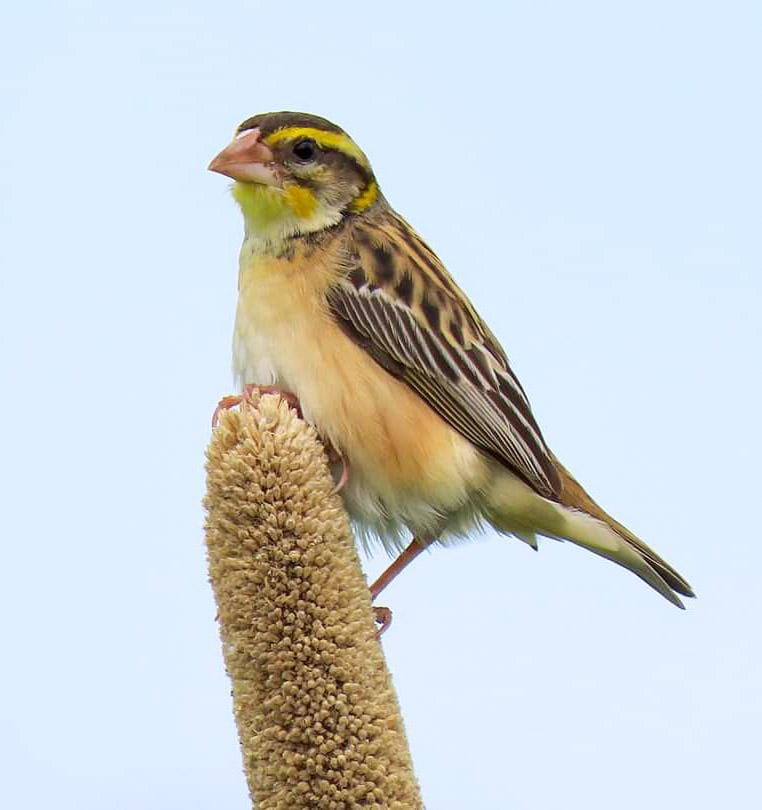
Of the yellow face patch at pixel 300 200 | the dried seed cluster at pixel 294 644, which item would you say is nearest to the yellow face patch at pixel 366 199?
the yellow face patch at pixel 300 200

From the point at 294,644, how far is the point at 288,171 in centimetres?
254

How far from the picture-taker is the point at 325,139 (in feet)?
18.4

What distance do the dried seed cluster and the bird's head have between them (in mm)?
1950

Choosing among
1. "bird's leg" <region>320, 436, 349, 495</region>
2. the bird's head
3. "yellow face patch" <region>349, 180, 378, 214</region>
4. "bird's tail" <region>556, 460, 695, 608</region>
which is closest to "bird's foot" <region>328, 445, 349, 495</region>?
"bird's leg" <region>320, 436, 349, 495</region>

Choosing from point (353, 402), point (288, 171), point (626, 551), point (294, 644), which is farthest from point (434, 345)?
point (294, 644)

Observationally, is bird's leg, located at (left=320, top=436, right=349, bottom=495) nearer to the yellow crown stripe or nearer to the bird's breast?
the bird's breast

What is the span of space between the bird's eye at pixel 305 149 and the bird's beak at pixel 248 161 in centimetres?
12

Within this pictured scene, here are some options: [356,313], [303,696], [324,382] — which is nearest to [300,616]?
[303,696]

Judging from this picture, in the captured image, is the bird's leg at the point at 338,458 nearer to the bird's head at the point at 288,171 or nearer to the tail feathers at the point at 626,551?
the bird's head at the point at 288,171

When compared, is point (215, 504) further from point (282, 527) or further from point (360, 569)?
point (360, 569)

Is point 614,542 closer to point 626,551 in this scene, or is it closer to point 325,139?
point 626,551

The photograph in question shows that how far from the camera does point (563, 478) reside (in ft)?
19.1

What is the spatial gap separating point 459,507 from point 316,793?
7.02 feet

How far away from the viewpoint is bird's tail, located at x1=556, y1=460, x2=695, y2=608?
5715mm
